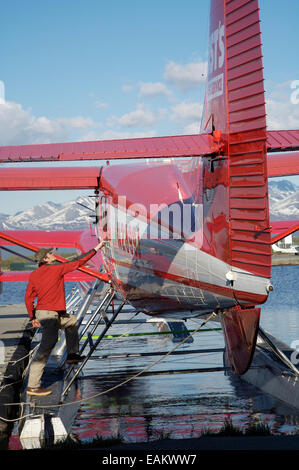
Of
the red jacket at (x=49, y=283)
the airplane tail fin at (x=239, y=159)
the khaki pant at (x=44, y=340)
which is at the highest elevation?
the airplane tail fin at (x=239, y=159)

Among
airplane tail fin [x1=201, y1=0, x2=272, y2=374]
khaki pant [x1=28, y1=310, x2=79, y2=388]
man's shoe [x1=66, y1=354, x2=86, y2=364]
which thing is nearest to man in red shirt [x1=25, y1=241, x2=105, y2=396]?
khaki pant [x1=28, y1=310, x2=79, y2=388]

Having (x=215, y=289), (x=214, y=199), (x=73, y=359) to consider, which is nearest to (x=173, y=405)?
(x=73, y=359)

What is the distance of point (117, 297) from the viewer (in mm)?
8938

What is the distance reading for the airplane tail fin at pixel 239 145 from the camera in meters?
4.38

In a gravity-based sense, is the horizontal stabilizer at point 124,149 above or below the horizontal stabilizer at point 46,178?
below

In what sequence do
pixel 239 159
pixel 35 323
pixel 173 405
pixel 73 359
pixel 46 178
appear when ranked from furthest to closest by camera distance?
pixel 46 178, pixel 173 405, pixel 73 359, pixel 35 323, pixel 239 159

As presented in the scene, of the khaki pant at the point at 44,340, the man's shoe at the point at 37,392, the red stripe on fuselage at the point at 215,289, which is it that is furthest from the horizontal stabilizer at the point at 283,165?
the man's shoe at the point at 37,392

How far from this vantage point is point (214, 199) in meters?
5.12

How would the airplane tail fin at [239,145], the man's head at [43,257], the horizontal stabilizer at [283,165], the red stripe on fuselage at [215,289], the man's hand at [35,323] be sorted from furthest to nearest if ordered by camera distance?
1. the horizontal stabilizer at [283,165]
2. the man's head at [43,257]
3. the man's hand at [35,323]
4. the red stripe on fuselage at [215,289]
5. the airplane tail fin at [239,145]

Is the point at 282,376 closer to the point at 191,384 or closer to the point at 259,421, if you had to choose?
the point at 259,421

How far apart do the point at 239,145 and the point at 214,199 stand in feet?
2.06

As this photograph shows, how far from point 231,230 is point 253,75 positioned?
1.19m

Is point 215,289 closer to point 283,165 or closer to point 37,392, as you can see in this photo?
point 37,392

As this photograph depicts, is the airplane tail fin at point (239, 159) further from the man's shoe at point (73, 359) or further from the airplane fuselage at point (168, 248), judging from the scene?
the man's shoe at point (73, 359)
